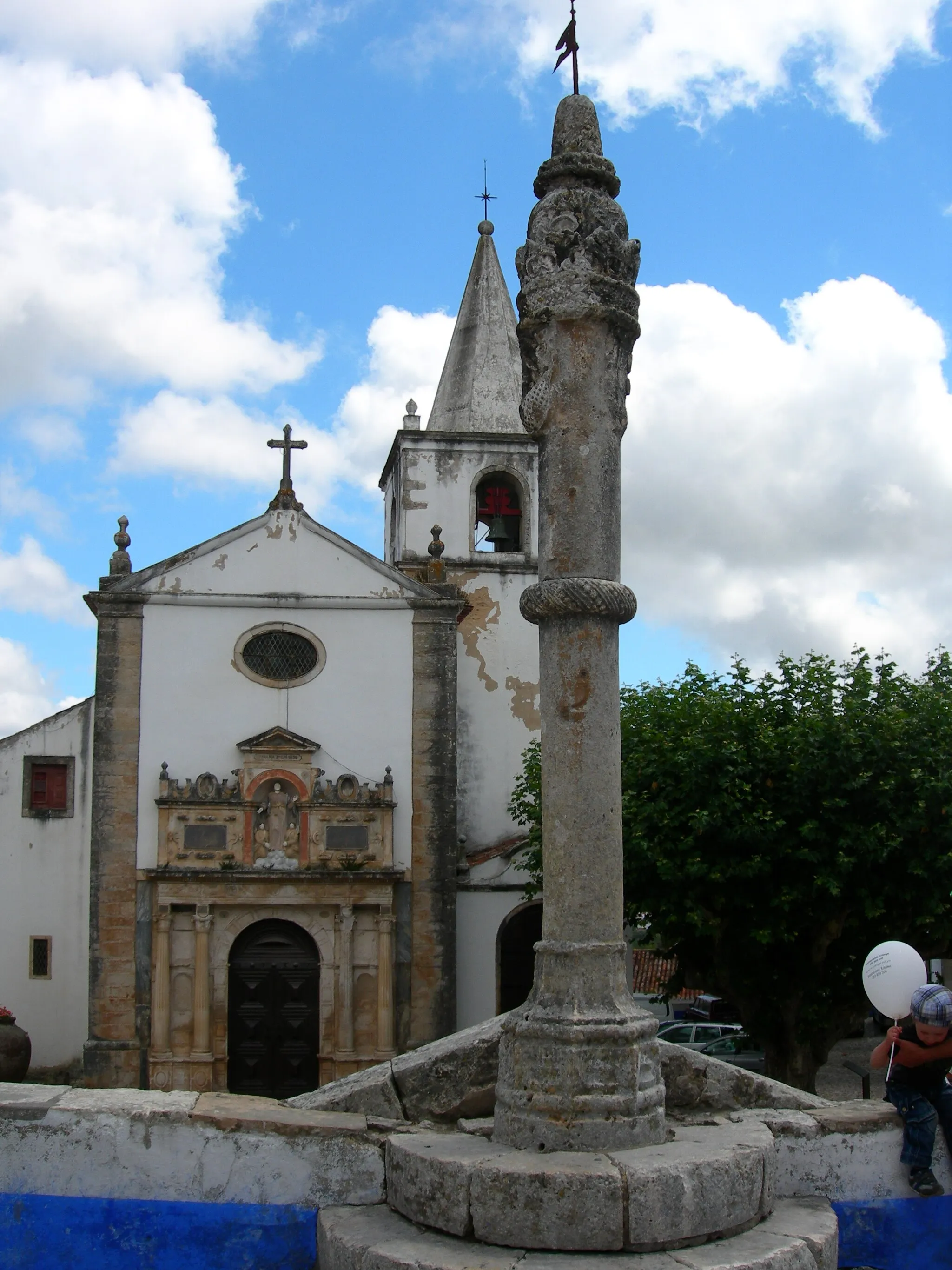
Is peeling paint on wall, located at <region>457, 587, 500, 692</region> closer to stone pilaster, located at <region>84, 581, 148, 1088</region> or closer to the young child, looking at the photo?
stone pilaster, located at <region>84, 581, 148, 1088</region>

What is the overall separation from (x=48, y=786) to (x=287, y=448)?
6265mm

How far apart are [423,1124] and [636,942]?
9829mm

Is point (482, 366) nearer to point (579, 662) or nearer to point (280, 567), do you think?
point (280, 567)

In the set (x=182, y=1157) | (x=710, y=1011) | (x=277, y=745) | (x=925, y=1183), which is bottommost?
(x=710, y=1011)

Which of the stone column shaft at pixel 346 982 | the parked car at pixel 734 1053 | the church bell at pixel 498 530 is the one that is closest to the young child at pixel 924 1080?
the stone column shaft at pixel 346 982

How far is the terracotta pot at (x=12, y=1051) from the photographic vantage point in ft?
52.9

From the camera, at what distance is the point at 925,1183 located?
6.50 meters

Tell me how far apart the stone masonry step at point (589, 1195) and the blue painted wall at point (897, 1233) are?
0.79 m

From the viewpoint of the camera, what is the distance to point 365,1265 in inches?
219

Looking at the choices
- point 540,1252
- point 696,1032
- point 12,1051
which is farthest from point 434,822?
point 540,1252

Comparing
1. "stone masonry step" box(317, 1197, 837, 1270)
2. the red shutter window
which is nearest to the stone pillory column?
"stone masonry step" box(317, 1197, 837, 1270)

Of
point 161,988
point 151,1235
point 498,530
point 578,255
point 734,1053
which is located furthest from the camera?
point 498,530

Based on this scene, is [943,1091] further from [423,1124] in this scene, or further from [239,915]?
[239,915]

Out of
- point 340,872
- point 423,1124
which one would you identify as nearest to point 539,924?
point 340,872
